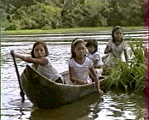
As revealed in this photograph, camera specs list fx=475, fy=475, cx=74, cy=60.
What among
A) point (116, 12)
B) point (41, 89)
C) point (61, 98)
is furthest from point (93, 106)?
point (116, 12)

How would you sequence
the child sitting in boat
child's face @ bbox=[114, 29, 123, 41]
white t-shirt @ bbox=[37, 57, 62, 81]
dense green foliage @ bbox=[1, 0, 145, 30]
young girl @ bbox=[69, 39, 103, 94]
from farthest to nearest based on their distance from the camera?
dense green foliage @ bbox=[1, 0, 145, 30] < the child sitting in boat < child's face @ bbox=[114, 29, 123, 41] < young girl @ bbox=[69, 39, 103, 94] < white t-shirt @ bbox=[37, 57, 62, 81]

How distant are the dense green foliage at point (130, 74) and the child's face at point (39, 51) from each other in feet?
5.65

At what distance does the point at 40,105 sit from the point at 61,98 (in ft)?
1.13

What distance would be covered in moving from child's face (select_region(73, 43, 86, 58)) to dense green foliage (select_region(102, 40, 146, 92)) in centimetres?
95

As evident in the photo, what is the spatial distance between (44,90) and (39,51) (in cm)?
58

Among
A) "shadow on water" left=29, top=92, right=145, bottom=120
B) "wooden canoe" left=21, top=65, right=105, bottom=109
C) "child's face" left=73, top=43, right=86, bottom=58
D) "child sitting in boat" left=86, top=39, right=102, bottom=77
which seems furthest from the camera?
"child sitting in boat" left=86, top=39, right=102, bottom=77

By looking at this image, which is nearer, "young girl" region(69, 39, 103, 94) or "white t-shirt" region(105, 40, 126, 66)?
"young girl" region(69, 39, 103, 94)

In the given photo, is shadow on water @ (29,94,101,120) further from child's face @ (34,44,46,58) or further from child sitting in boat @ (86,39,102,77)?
child sitting in boat @ (86,39,102,77)

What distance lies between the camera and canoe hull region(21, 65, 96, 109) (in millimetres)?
6496

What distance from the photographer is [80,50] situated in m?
7.37

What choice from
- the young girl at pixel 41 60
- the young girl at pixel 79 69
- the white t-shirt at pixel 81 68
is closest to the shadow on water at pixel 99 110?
the young girl at pixel 79 69

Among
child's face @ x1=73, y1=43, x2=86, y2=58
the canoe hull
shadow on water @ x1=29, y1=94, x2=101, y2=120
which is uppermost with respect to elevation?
child's face @ x1=73, y1=43, x2=86, y2=58

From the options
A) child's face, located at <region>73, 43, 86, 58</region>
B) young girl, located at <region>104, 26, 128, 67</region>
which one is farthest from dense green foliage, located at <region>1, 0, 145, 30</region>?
child's face, located at <region>73, 43, 86, 58</region>

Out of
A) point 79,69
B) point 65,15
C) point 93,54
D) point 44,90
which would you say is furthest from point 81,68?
point 65,15
